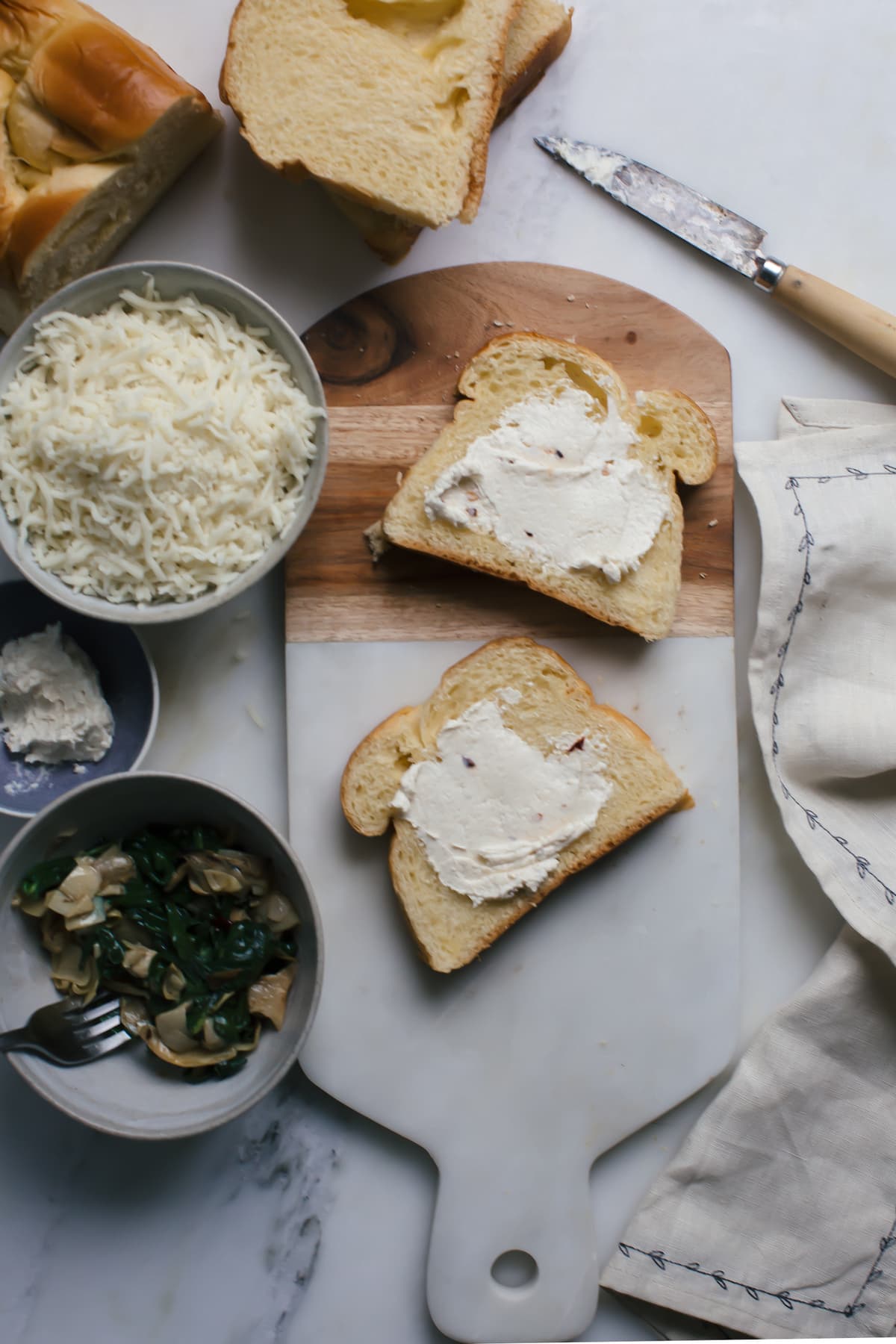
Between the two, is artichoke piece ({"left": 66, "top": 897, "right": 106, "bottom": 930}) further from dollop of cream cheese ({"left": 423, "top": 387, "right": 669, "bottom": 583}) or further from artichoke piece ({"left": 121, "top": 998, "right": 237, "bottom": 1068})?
dollop of cream cheese ({"left": 423, "top": 387, "right": 669, "bottom": 583})

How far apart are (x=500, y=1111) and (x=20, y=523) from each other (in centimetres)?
176

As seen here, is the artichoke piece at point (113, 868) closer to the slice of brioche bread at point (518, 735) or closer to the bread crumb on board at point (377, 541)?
the slice of brioche bread at point (518, 735)

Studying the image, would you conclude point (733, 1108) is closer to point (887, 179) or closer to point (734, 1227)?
point (734, 1227)

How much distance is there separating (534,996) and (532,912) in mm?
206

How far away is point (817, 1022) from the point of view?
8.29ft

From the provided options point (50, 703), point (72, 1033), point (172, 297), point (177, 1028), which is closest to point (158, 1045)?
point (177, 1028)

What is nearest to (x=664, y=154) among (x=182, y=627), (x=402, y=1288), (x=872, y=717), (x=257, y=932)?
(x=872, y=717)

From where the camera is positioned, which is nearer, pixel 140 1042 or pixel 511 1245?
pixel 140 1042

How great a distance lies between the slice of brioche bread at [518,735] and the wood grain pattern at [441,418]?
0.45ft

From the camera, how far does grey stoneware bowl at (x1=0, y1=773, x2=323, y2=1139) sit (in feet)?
7.05

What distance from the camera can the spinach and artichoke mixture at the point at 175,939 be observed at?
86.7 inches

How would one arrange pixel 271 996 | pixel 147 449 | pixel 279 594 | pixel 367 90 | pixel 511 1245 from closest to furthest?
1. pixel 147 449
2. pixel 271 996
3. pixel 367 90
4. pixel 511 1245
5. pixel 279 594

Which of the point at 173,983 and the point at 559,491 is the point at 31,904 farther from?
the point at 559,491

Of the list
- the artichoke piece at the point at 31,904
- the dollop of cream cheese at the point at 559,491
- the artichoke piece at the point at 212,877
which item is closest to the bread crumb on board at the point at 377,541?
the dollop of cream cheese at the point at 559,491
